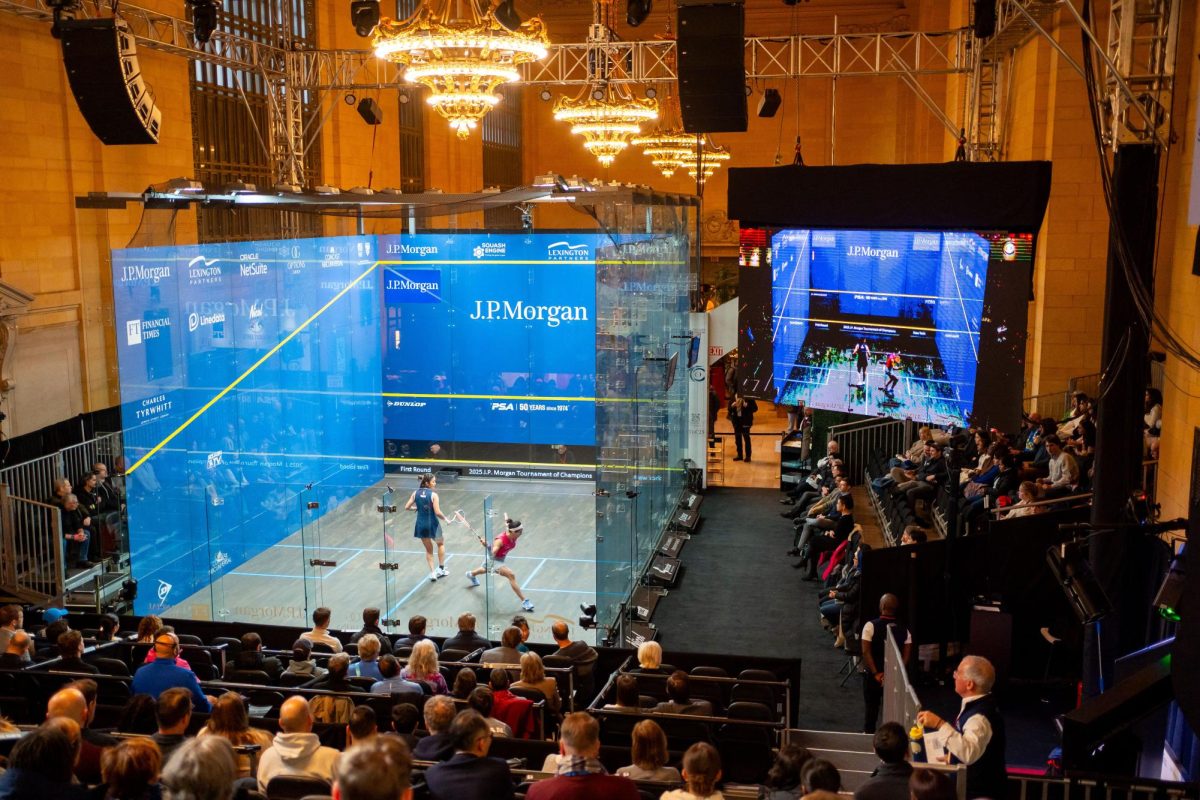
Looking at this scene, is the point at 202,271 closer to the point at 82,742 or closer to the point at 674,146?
the point at 82,742

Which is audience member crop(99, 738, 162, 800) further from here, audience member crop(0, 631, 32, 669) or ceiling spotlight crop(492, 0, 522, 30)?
ceiling spotlight crop(492, 0, 522, 30)

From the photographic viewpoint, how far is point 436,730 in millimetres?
4848

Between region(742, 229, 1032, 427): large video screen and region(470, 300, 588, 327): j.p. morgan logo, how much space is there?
5.01 m

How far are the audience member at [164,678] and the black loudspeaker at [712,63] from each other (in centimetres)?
614

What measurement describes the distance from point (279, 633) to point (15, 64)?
753cm

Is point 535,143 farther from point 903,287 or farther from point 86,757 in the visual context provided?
point 86,757

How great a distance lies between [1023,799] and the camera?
17.4 feet

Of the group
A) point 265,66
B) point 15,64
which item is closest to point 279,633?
point 15,64

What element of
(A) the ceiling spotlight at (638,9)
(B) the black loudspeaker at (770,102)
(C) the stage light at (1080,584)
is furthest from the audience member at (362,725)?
(B) the black loudspeaker at (770,102)

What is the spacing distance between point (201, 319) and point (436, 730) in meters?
7.89

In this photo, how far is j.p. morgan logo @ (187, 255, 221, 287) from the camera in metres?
11.3

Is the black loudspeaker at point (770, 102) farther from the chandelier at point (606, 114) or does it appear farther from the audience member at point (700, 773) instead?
the audience member at point (700, 773)

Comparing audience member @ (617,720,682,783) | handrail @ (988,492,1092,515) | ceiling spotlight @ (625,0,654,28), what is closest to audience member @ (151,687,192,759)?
audience member @ (617,720,682,783)

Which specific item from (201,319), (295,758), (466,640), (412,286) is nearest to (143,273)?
(201,319)
